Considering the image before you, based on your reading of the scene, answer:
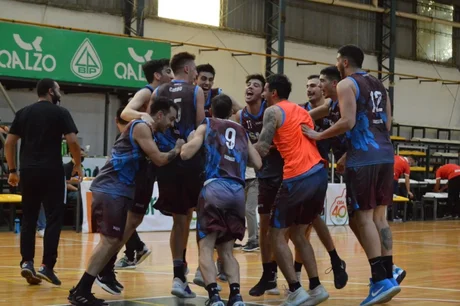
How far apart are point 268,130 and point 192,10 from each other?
62.3 ft

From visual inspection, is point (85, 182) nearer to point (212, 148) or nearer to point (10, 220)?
point (10, 220)

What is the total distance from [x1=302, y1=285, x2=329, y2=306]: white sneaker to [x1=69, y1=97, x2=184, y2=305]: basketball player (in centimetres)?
164

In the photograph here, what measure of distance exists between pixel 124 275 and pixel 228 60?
17.9 meters

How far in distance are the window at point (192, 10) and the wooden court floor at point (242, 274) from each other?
1066 cm

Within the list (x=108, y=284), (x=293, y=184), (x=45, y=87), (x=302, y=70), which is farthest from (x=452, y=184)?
(x=108, y=284)

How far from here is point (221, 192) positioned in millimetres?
6672

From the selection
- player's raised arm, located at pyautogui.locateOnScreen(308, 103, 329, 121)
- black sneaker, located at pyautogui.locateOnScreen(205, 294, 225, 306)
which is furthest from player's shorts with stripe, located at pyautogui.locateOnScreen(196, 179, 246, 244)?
player's raised arm, located at pyautogui.locateOnScreen(308, 103, 329, 121)

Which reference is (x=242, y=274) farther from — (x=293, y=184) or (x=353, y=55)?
(x=353, y=55)

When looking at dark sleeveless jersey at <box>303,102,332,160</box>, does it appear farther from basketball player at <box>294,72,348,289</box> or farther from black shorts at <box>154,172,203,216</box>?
black shorts at <box>154,172,203,216</box>

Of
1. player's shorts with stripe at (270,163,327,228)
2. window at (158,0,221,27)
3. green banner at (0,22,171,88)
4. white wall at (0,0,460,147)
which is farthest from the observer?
window at (158,0,221,27)

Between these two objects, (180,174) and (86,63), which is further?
(86,63)

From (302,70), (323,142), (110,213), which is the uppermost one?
(302,70)

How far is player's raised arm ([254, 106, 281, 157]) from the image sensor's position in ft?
23.9

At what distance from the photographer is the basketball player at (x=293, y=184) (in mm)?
7129
